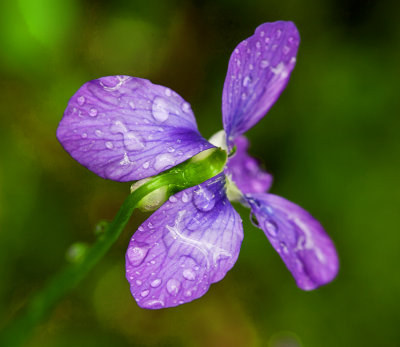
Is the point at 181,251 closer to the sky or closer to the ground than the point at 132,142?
closer to the ground

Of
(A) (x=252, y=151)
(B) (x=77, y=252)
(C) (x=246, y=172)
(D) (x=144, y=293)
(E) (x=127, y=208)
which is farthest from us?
(A) (x=252, y=151)

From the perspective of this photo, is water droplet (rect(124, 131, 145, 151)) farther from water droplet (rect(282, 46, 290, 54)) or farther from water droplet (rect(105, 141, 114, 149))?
water droplet (rect(282, 46, 290, 54))

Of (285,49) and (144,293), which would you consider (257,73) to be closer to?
(285,49)

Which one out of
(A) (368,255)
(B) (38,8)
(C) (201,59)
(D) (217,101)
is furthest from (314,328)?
A: (B) (38,8)

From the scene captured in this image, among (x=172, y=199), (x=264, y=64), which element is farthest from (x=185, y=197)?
(x=264, y=64)

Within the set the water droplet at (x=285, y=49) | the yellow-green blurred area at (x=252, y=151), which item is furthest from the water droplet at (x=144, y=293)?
the yellow-green blurred area at (x=252, y=151)

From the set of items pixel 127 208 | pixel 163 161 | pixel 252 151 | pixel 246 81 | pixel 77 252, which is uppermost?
pixel 246 81

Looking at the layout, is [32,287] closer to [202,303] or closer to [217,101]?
[202,303]
